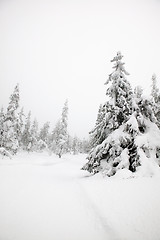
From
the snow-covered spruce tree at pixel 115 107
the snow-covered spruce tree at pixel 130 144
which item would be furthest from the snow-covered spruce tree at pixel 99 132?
the snow-covered spruce tree at pixel 130 144

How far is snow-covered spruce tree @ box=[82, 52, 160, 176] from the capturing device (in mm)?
9750

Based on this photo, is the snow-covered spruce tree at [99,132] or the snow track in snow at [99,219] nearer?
the snow track in snow at [99,219]

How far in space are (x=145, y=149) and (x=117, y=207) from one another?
6.02m

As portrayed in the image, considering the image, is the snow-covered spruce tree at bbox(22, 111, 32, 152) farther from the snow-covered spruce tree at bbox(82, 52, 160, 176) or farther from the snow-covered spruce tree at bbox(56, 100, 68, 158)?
the snow-covered spruce tree at bbox(82, 52, 160, 176)

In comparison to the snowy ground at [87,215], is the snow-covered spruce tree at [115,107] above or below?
above

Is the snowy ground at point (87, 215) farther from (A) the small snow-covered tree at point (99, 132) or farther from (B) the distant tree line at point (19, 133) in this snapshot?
(B) the distant tree line at point (19, 133)

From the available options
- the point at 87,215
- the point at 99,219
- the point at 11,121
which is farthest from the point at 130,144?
the point at 11,121

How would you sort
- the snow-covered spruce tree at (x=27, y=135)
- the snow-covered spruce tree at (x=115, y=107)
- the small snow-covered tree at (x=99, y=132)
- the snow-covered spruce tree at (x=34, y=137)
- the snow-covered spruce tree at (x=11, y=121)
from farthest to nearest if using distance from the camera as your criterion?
the snow-covered spruce tree at (x=34, y=137), the snow-covered spruce tree at (x=27, y=135), the snow-covered spruce tree at (x=11, y=121), the small snow-covered tree at (x=99, y=132), the snow-covered spruce tree at (x=115, y=107)

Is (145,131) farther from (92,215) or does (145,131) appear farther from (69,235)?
(69,235)

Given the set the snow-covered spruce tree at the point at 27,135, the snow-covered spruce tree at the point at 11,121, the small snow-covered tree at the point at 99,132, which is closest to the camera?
the small snow-covered tree at the point at 99,132

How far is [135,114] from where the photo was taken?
10773 millimetres

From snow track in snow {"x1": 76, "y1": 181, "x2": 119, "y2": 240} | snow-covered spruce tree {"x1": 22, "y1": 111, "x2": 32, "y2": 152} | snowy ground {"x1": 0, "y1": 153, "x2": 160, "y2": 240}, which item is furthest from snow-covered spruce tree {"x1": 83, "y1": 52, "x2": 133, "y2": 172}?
snow-covered spruce tree {"x1": 22, "y1": 111, "x2": 32, "y2": 152}

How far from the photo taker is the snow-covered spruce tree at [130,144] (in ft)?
32.0

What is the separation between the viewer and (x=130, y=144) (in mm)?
10531
